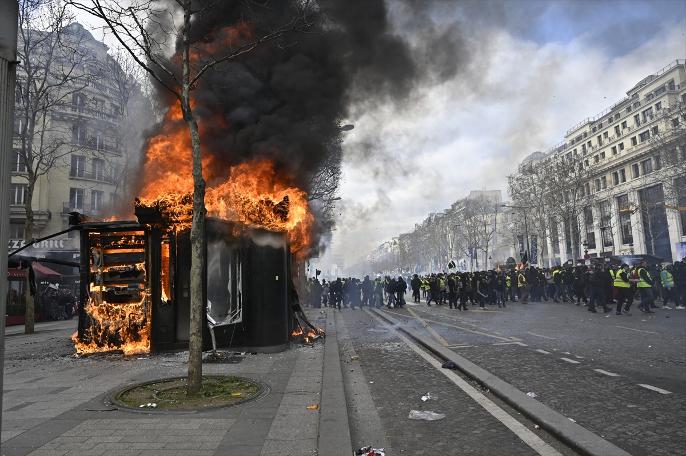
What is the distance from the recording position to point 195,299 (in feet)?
19.0

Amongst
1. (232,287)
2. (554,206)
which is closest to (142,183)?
(232,287)

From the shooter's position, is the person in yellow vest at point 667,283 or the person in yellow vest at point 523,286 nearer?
the person in yellow vest at point 667,283

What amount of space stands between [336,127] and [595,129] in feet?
188

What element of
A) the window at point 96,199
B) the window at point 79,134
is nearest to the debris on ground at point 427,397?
the window at point 79,134

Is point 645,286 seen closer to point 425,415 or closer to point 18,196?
point 425,415

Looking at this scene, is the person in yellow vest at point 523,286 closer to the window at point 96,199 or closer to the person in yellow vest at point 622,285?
the person in yellow vest at point 622,285

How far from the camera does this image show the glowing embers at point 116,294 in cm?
988

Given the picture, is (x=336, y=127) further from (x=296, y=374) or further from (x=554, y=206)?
(x=554, y=206)

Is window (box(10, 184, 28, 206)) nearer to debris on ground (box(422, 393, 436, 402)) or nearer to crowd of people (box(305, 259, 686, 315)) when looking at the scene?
crowd of people (box(305, 259, 686, 315))

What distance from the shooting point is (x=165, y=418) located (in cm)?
473

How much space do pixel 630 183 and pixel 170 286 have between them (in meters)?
49.6

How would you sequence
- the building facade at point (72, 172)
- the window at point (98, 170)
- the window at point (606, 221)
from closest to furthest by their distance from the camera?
the building facade at point (72, 172)
the window at point (98, 170)
the window at point (606, 221)

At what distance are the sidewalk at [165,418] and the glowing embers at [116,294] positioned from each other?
191 cm

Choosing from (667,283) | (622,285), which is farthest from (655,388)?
(667,283)
